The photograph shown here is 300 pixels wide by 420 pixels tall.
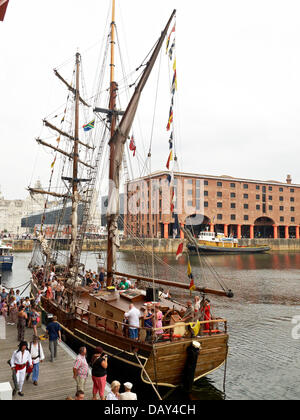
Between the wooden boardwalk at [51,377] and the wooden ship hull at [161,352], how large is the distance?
153cm

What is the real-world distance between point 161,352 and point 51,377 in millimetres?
3644

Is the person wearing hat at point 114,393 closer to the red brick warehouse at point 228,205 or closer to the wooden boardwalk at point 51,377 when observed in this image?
the wooden boardwalk at point 51,377

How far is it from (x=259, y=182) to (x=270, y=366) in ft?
247

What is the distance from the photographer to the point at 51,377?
403 inches

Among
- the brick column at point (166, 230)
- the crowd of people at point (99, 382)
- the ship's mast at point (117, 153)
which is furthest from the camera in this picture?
the brick column at point (166, 230)

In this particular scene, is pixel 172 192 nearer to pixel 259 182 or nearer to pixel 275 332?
pixel 275 332

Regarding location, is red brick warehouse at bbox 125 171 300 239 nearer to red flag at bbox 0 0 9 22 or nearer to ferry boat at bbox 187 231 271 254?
→ ferry boat at bbox 187 231 271 254

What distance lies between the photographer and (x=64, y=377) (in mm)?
10289

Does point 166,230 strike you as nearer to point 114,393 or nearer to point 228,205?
point 228,205

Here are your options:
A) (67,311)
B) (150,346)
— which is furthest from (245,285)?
(150,346)

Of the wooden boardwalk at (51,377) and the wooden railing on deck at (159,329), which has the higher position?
the wooden railing on deck at (159,329)

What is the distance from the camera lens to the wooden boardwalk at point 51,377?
9172 millimetres

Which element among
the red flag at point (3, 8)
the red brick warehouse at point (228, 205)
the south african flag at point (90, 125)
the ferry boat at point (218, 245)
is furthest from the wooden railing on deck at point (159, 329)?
the ferry boat at point (218, 245)
